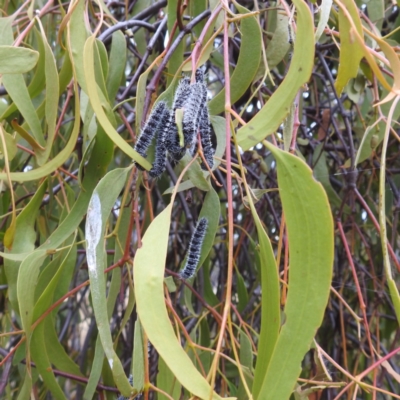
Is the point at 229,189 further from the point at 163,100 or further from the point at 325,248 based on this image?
the point at 163,100

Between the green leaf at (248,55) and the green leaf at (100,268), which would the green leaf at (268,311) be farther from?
the green leaf at (248,55)

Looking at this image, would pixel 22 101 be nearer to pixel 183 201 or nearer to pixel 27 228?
pixel 27 228

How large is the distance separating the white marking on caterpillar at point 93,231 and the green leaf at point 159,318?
0.09 meters

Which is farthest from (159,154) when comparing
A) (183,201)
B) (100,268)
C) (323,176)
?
(323,176)

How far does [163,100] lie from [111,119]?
9cm

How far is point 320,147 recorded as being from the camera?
1.23m

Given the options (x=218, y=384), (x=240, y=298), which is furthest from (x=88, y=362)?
(x=240, y=298)

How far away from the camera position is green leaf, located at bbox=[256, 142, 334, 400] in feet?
1.44

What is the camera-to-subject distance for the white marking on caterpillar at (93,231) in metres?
0.54

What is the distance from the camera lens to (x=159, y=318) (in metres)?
0.45

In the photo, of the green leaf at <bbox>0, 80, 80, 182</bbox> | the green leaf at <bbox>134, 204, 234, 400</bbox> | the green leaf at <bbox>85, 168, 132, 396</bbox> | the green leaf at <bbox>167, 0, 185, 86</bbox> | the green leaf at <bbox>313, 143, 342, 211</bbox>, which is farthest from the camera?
the green leaf at <bbox>313, 143, 342, 211</bbox>

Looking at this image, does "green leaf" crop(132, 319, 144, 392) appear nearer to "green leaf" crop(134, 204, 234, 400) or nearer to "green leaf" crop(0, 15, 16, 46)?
"green leaf" crop(134, 204, 234, 400)

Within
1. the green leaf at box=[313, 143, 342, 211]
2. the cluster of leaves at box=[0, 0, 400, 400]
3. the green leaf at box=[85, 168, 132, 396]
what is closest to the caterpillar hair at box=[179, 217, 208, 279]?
the cluster of leaves at box=[0, 0, 400, 400]

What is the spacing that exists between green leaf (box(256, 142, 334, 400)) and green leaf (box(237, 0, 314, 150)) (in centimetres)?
6
